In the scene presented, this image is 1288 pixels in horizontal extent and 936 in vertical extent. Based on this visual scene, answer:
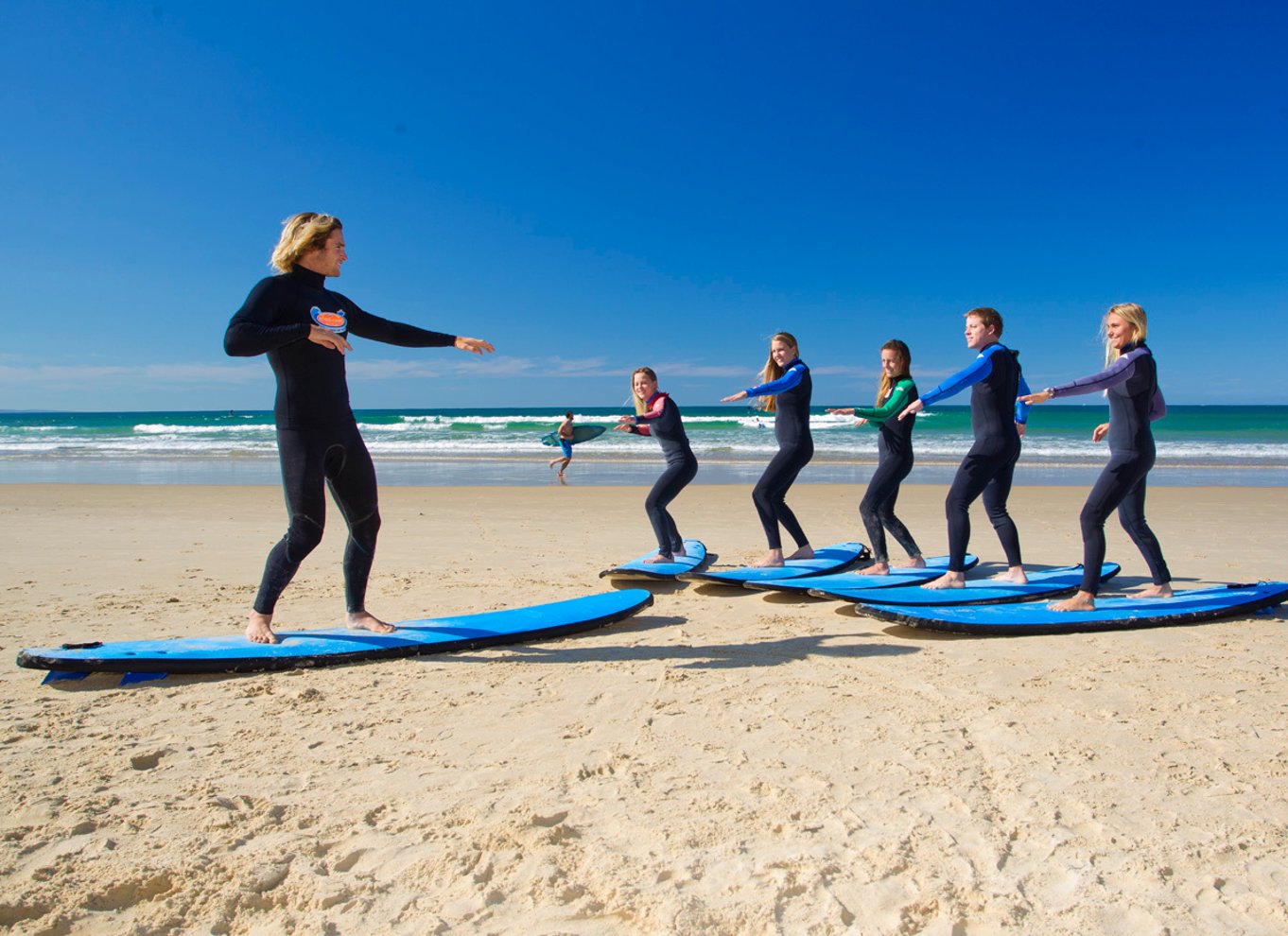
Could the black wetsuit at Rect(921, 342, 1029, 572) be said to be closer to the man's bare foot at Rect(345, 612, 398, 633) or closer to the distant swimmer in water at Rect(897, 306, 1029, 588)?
the distant swimmer in water at Rect(897, 306, 1029, 588)

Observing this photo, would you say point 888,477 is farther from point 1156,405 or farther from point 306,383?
point 306,383

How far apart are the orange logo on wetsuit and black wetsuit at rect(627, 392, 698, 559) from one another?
332 cm

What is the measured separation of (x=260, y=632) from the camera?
15.1 feet

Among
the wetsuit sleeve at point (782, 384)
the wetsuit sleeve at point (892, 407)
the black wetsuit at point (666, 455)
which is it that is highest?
the wetsuit sleeve at point (782, 384)

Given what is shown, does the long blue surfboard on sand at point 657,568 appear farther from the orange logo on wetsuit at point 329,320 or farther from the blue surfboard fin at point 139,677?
the blue surfboard fin at point 139,677

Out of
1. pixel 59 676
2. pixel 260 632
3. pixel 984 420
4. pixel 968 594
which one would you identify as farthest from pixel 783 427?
→ pixel 59 676

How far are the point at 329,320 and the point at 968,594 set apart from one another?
15.3 ft

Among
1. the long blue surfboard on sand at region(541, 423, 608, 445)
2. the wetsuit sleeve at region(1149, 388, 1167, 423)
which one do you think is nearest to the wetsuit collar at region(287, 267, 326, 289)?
the wetsuit sleeve at region(1149, 388, 1167, 423)

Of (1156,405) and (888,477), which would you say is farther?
(888,477)

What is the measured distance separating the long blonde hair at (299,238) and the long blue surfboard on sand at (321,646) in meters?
2.04

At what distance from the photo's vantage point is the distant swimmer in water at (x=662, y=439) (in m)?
7.41

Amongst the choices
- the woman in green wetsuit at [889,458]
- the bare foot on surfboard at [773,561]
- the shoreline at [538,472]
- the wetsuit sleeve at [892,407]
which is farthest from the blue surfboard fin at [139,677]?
the shoreline at [538,472]

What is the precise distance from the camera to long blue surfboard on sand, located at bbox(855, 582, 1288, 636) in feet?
16.8

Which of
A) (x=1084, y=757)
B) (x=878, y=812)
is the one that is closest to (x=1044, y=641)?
(x=1084, y=757)
